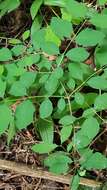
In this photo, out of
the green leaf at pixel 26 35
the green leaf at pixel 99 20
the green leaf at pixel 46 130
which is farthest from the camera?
the green leaf at pixel 26 35

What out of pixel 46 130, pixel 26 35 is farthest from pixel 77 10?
pixel 46 130

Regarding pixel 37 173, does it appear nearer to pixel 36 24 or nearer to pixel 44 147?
pixel 44 147

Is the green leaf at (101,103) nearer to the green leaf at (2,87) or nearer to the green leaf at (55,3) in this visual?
the green leaf at (2,87)

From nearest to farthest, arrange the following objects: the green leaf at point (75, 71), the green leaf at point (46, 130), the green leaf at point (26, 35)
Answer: the green leaf at point (75, 71)
the green leaf at point (46, 130)
the green leaf at point (26, 35)

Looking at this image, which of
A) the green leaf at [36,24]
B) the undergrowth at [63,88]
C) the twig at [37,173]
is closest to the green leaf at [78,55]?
the undergrowth at [63,88]

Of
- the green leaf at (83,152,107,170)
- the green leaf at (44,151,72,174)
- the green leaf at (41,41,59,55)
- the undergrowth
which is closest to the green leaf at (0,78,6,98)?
the undergrowth
